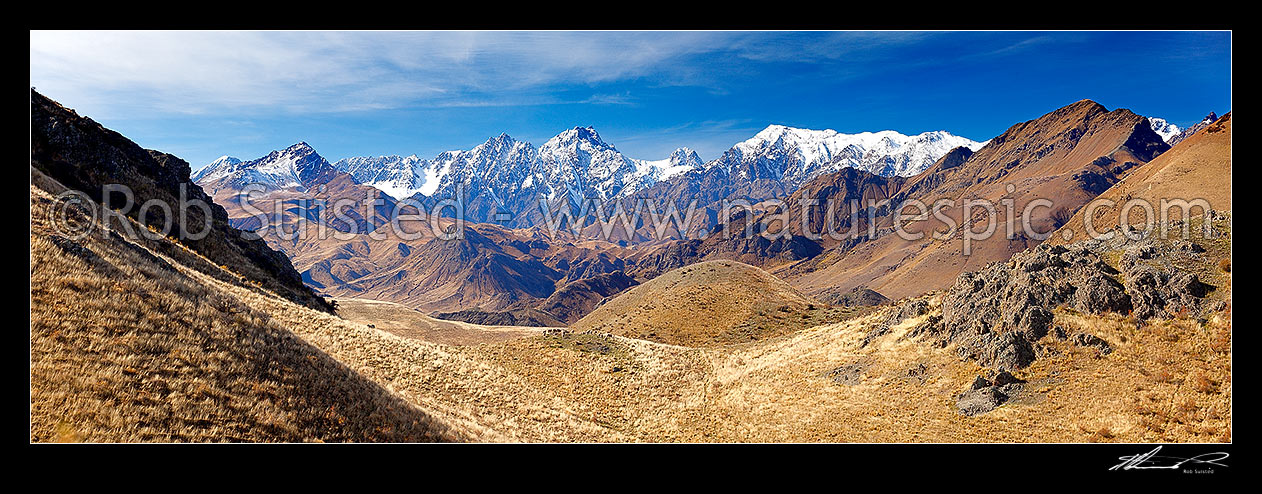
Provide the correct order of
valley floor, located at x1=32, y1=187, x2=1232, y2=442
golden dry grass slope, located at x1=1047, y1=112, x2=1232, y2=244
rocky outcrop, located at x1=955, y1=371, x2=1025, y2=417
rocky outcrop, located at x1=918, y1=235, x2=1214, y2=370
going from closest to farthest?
valley floor, located at x1=32, y1=187, x2=1232, y2=442
rocky outcrop, located at x1=955, y1=371, x2=1025, y2=417
rocky outcrop, located at x1=918, y1=235, x2=1214, y2=370
golden dry grass slope, located at x1=1047, y1=112, x2=1232, y2=244

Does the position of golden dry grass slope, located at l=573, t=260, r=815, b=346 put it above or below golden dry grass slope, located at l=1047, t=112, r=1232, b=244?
below

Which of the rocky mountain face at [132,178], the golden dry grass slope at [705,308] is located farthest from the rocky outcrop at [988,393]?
the rocky mountain face at [132,178]

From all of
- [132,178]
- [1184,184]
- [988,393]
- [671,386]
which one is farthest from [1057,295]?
[1184,184]

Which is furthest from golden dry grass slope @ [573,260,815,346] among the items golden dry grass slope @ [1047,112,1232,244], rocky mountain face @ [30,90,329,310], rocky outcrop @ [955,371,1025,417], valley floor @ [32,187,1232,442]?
golden dry grass slope @ [1047,112,1232,244]

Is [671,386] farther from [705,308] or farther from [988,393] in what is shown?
[705,308]
